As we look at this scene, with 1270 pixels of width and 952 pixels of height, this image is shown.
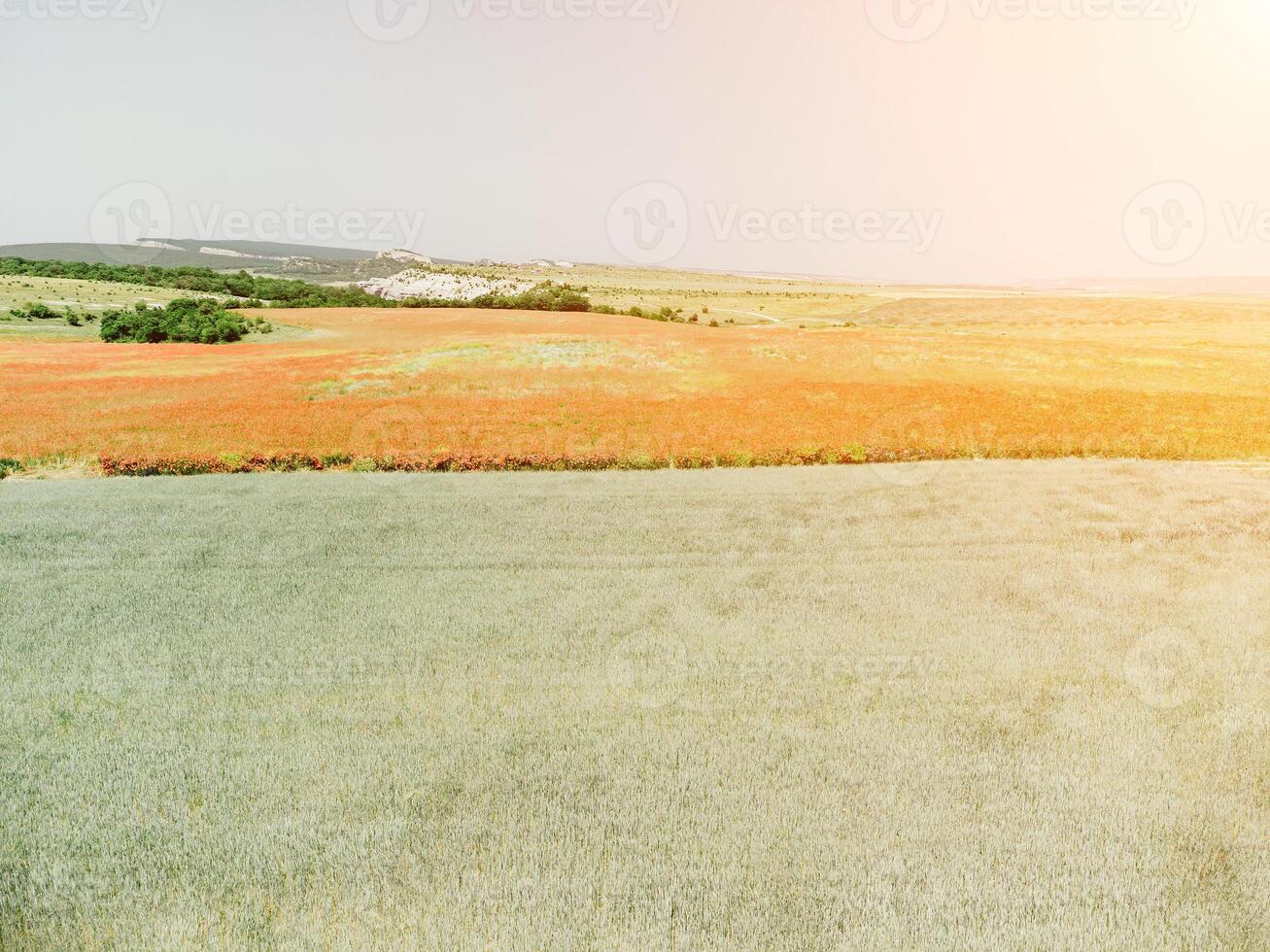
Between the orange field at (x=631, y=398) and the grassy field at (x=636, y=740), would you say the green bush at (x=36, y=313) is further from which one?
the grassy field at (x=636, y=740)

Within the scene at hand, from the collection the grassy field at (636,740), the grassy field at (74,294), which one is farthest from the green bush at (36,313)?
the grassy field at (636,740)

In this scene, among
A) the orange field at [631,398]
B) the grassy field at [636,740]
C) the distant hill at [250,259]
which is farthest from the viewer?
the distant hill at [250,259]

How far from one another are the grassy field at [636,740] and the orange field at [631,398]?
780 centimetres

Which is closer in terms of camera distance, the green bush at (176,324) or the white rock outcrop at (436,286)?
the green bush at (176,324)

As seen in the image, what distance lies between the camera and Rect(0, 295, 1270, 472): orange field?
1991cm

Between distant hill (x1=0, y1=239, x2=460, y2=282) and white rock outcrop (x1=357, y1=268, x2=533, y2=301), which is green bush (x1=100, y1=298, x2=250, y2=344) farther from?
distant hill (x1=0, y1=239, x2=460, y2=282)

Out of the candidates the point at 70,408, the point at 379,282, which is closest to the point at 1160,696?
the point at 70,408

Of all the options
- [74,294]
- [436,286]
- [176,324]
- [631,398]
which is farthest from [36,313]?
[436,286]

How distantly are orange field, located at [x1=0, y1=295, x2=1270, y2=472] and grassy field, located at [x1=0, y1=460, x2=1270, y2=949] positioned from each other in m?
7.80

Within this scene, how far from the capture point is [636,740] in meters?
6.36

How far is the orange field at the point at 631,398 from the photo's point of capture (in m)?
19.9

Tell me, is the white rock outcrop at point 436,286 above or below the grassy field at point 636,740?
above

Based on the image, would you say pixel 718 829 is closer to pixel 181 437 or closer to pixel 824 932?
pixel 824 932

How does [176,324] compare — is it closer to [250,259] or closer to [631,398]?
[631,398]
